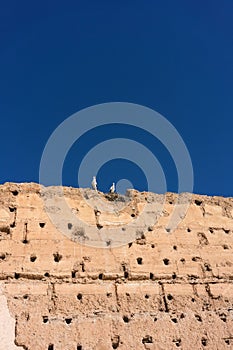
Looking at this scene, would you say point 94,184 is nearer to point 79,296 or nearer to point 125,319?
point 79,296

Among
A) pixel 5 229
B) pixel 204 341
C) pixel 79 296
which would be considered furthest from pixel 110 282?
pixel 5 229

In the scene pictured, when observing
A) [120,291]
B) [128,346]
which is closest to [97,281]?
[120,291]

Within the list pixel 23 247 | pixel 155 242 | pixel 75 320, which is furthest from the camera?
pixel 155 242

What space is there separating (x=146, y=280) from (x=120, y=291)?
0.48 metres

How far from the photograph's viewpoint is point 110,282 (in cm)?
662

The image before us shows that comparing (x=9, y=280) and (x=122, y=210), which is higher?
(x=122, y=210)

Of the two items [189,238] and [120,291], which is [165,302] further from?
[189,238]

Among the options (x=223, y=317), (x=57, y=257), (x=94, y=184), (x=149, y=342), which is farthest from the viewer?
(x=94, y=184)

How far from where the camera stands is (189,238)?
7.42 meters

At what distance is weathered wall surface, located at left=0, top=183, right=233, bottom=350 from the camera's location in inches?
238

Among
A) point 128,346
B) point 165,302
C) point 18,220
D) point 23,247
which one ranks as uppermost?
point 18,220

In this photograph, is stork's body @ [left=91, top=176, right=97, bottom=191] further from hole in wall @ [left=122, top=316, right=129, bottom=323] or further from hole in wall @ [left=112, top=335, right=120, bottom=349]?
hole in wall @ [left=112, top=335, right=120, bottom=349]

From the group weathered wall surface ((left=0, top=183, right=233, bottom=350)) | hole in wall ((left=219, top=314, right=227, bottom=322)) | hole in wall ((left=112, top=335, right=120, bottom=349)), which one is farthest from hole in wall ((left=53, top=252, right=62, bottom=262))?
hole in wall ((left=219, top=314, right=227, bottom=322))

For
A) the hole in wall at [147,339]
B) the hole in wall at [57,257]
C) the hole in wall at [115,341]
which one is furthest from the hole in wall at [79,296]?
the hole in wall at [147,339]
